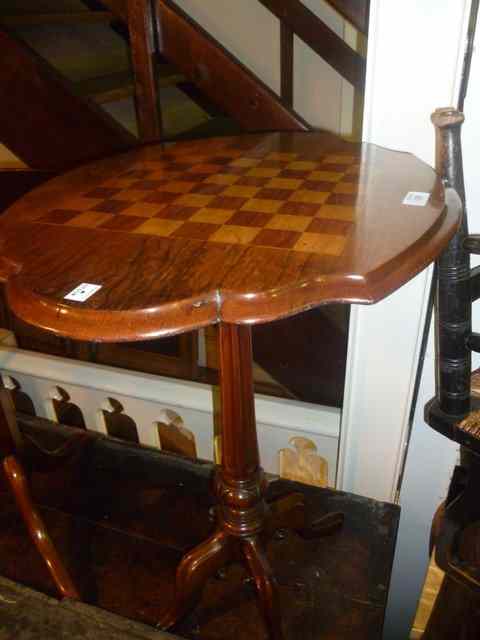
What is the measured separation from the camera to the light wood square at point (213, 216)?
79cm

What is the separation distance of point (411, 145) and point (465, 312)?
13.4 inches

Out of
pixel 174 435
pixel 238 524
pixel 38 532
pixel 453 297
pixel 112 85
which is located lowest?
pixel 174 435

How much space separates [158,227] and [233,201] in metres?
0.14

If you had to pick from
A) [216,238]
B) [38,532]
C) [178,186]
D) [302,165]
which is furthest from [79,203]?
[38,532]

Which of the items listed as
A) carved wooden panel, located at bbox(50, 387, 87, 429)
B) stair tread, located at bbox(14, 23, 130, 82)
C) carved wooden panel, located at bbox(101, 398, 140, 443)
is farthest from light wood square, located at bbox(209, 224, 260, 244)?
stair tread, located at bbox(14, 23, 130, 82)

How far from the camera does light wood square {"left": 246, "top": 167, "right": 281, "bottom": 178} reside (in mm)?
957

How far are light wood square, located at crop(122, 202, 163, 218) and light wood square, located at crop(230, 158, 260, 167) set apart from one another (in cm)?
23

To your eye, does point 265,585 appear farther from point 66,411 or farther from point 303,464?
point 66,411

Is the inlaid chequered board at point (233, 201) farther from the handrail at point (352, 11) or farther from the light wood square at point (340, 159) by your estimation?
the handrail at point (352, 11)

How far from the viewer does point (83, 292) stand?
628mm

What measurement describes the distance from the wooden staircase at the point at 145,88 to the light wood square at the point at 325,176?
63cm

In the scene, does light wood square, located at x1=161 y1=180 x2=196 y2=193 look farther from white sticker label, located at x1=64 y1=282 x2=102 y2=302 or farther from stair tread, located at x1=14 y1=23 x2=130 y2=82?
stair tread, located at x1=14 y1=23 x2=130 y2=82

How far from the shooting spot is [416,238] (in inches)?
27.2

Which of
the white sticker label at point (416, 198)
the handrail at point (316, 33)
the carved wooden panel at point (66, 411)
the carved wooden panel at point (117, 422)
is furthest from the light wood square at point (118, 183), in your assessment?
the handrail at point (316, 33)
